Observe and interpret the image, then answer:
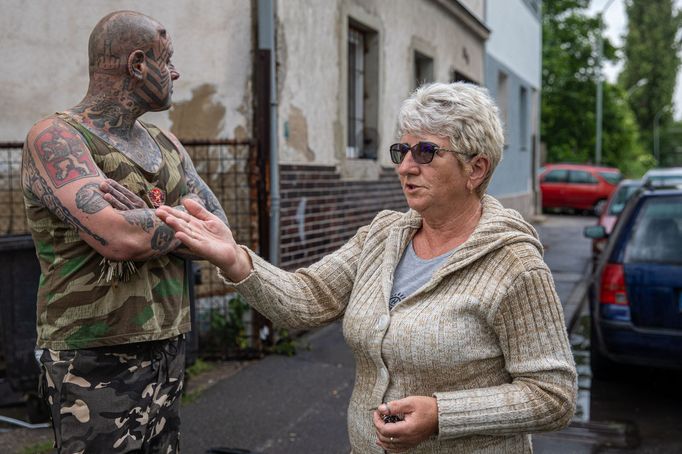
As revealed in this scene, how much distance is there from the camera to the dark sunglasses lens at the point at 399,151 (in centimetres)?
219

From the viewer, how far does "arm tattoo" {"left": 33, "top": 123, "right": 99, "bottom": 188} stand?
88.0 inches

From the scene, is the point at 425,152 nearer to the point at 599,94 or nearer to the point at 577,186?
the point at 577,186

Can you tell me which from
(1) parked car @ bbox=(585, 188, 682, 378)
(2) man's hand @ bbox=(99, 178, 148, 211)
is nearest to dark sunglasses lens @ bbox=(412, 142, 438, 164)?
(2) man's hand @ bbox=(99, 178, 148, 211)

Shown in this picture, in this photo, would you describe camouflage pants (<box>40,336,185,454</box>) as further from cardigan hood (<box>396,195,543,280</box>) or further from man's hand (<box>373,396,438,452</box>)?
cardigan hood (<box>396,195,543,280</box>)

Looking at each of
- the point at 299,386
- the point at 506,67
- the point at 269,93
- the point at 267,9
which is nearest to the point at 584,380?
the point at 299,386

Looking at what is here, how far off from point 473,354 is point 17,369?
3205 millimetres

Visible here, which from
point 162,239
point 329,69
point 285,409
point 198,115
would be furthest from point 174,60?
point 162,239

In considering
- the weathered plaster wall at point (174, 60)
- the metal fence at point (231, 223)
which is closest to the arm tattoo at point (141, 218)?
the metal fence at point (231, 223)

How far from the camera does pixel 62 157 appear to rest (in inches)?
88.6

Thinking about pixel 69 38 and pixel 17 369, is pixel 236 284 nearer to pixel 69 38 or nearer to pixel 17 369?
pixel 17 369

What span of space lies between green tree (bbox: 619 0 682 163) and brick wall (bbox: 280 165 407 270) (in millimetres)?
64011

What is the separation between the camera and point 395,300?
2.18m

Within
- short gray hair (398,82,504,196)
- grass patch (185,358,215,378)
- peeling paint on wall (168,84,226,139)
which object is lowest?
grass patch (185,358,215,378)

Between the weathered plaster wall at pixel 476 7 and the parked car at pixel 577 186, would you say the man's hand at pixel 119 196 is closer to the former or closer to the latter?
the weathered plaster wall at pixel 476 7
